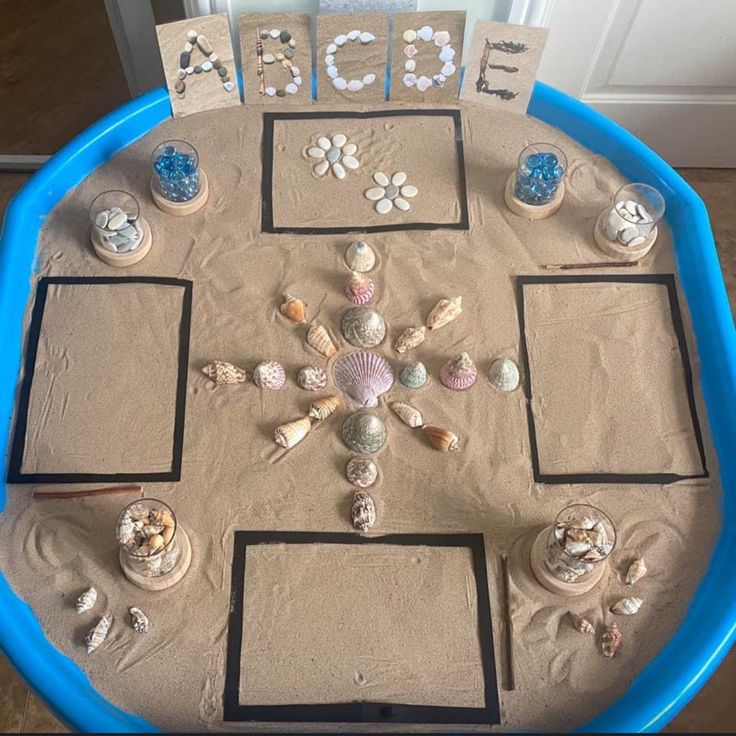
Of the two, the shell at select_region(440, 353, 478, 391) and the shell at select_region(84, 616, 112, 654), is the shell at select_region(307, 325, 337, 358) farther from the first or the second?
the shell at select_region(84, 616, 112, 654)

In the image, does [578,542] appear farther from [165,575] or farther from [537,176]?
[537,176]

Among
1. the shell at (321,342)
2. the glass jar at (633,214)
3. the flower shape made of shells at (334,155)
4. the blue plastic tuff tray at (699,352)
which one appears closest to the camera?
the blue plastic tuff tray at (699,352)

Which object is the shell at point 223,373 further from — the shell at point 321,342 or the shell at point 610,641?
the shell at point 610,641

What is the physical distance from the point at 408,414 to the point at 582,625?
527 mm

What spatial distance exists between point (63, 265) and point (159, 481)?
0.60 m

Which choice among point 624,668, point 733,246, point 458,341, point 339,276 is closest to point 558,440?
point 458,341

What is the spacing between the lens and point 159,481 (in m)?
1.53

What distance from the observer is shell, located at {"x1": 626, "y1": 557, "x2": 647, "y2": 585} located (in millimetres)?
1446

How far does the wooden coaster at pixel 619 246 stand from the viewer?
1.78 m

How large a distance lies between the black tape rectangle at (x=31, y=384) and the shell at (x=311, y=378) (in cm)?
25

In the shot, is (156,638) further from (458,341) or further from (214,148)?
(214,148)

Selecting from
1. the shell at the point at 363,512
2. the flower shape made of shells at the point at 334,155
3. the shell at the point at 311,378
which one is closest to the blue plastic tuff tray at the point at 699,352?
the flower shape made of shells at the point at 334,155

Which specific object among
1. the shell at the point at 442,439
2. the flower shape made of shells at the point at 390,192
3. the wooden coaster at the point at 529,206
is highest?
the flower shape made of shells at the point at 390,192

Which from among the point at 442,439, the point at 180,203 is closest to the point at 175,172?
the point at 180,203
